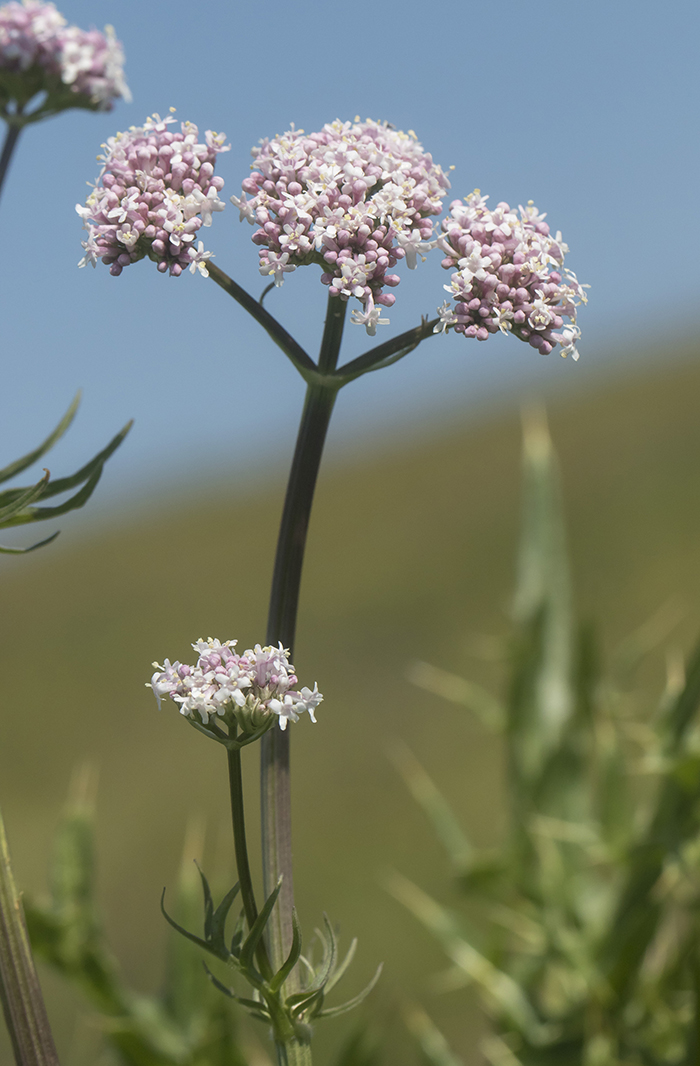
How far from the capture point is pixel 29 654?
14258 millimetres

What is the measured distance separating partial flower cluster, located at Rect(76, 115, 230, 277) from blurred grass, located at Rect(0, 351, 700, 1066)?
424 cm

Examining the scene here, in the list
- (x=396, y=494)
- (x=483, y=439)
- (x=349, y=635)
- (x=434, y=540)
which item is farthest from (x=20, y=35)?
(x=483, y=439)

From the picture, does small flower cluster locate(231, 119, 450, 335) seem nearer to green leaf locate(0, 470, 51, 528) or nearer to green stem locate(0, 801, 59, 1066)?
green leaf locate(0, 470, 51, 528)

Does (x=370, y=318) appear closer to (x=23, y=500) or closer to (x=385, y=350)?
(x=385, y=350)

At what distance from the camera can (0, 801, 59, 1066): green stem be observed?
100cm

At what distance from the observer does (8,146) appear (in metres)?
1.18

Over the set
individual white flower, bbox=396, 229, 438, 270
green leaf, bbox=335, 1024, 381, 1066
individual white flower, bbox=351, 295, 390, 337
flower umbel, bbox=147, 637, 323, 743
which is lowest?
green leaf, bbox=335, 1024, 381, 1066

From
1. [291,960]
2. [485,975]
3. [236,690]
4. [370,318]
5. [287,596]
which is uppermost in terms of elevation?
[370,318]

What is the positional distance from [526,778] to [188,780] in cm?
849

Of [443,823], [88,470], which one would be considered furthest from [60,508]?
[443,823]

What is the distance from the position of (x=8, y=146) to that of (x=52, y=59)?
0.15 meters

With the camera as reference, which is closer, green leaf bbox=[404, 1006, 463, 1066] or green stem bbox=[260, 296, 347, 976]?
green stem bbox=[260, 296, 347, 976]

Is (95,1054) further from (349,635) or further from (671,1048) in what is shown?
(349,635)

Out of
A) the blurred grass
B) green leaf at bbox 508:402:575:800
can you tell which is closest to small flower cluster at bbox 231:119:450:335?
green leaf at bbox 508:402:575:800
